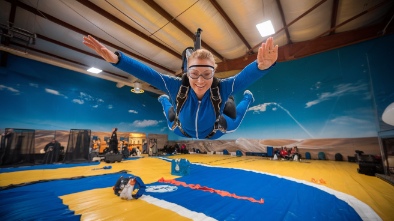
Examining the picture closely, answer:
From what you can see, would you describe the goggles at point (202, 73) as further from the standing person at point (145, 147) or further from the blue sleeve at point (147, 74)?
the standing person at point (145, 147)

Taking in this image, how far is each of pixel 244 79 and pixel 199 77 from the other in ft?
1.55

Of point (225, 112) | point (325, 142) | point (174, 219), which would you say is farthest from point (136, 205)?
point (325, 142)

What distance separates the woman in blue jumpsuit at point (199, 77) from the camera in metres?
1.51

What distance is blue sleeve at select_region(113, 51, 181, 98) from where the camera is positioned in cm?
159

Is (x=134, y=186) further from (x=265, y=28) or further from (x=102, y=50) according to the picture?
(x=265, y=28)

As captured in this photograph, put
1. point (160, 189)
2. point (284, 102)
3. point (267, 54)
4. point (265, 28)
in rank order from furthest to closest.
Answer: point (284, 102) → point (265, 28) → point (160, 189) → point (267, 54)

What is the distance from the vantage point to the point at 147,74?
1.67 meters

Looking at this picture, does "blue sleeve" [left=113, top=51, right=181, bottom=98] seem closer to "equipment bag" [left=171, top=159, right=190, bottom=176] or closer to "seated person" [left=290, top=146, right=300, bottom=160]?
"equipment bag" [left=171, top=159, right=190, bottom=176]

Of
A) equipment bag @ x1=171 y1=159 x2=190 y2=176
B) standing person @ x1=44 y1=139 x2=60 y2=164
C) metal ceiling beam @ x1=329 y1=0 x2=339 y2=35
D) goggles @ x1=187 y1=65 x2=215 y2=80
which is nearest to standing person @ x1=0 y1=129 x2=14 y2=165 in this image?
standing person @ x1=44 y1=139 x2=60 y2=164

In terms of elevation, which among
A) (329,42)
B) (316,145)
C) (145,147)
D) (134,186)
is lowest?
(134,186)

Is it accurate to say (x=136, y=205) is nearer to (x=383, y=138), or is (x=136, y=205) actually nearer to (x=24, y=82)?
(x=383, y=138)

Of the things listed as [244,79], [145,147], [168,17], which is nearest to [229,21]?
[168,17]

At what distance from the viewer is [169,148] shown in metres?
11.6

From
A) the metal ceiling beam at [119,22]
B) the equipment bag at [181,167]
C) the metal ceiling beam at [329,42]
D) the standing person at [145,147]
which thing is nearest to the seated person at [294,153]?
the metal ceiling beam at [329,42]
